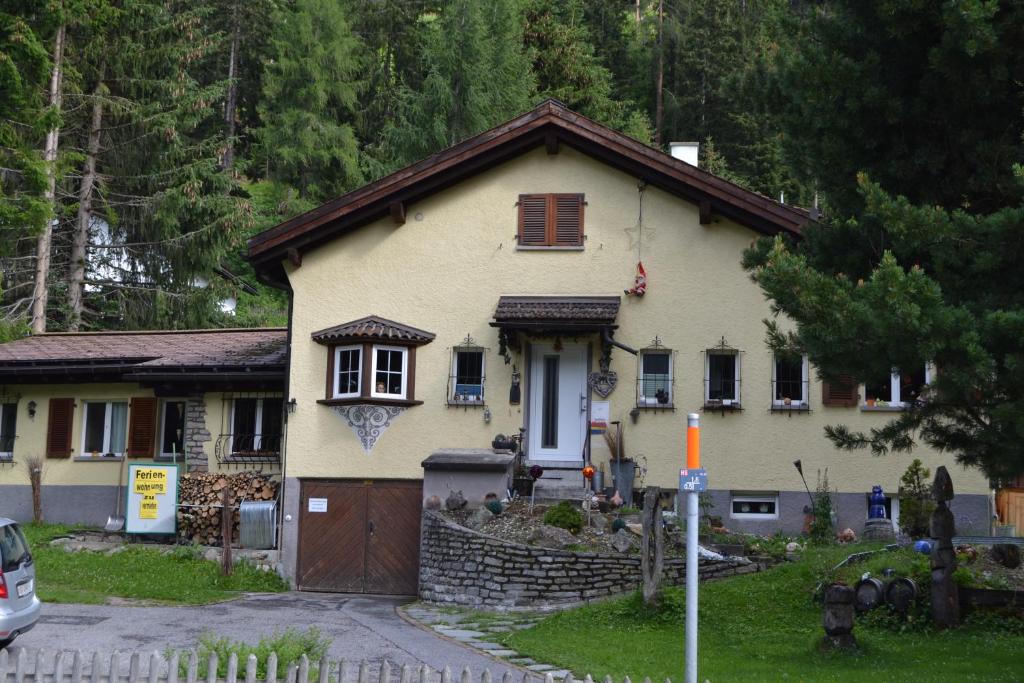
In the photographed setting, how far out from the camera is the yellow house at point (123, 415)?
2342 centimetres

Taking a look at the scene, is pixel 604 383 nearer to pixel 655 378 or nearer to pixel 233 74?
pixel 655 378

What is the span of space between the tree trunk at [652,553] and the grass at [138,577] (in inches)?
286

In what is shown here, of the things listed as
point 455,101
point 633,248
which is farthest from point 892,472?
point 455,101

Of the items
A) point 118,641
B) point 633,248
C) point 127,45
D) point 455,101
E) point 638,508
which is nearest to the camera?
point 118,641

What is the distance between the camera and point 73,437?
966 inches

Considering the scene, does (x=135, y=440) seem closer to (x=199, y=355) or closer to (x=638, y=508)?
(x=199, y=355)

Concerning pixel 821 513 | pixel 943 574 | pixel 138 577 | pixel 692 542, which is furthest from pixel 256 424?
pixel 692 542

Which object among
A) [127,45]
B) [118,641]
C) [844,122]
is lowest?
[118,641]

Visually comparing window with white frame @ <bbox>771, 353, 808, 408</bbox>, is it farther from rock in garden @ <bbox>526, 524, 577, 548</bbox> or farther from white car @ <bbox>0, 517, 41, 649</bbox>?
white car @ <bbox>0, 517, 41, 649</bbox>

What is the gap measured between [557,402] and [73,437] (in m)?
10.1

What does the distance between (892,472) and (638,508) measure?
173 inches

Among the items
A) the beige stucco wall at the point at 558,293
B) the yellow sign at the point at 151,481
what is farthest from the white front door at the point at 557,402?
the yellow sign at the point at 151,481

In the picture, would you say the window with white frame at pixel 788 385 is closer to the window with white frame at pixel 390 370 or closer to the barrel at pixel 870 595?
the barrel at pixel 870 595

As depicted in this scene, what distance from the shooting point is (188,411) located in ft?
77.9
